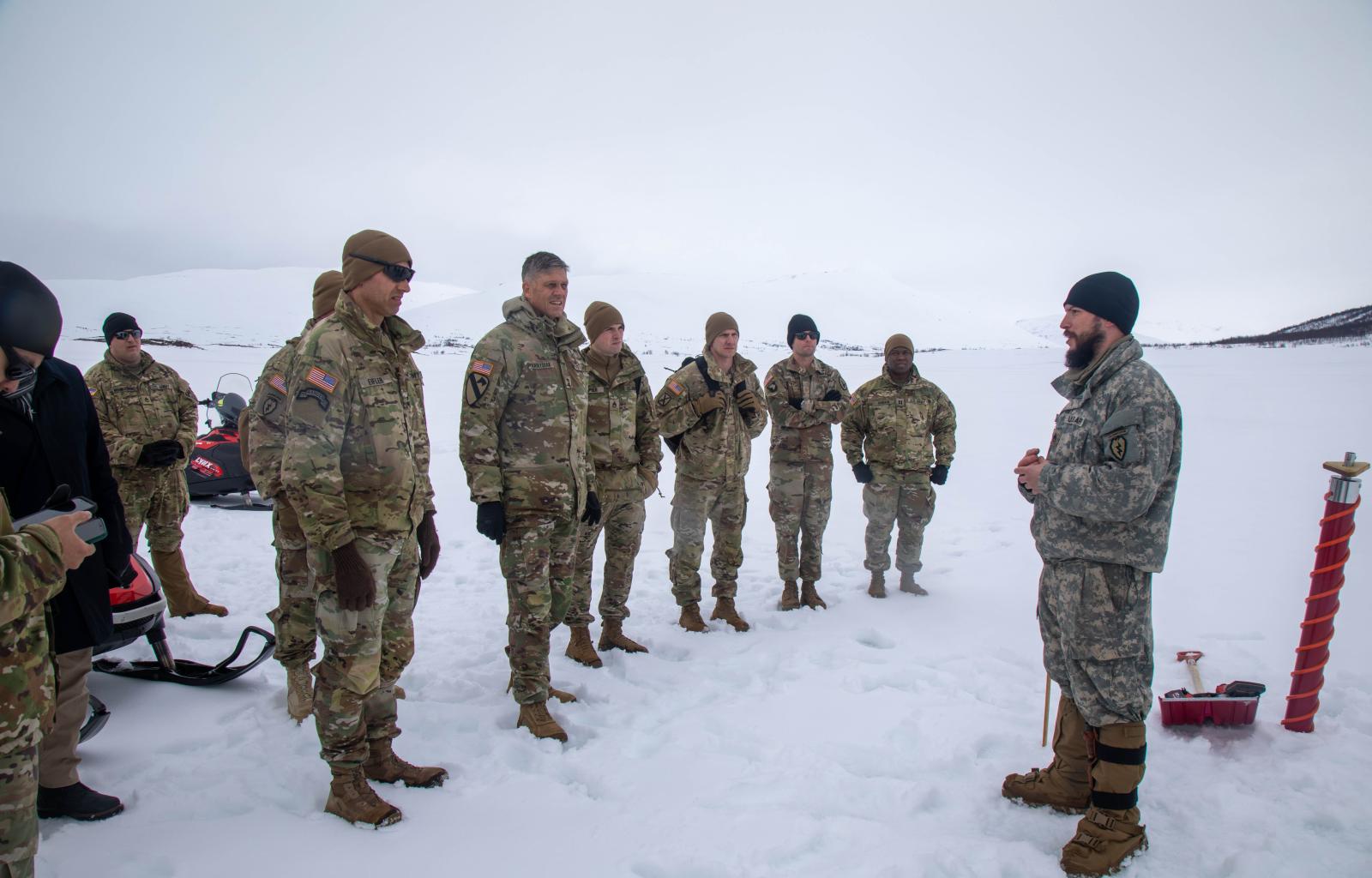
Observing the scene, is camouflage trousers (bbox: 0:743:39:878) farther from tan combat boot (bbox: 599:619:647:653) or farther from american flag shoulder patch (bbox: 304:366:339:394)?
tan combat boot (bbox: 599:619:647:653)

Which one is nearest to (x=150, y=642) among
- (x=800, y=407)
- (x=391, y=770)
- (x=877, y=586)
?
(x=391, y=770)

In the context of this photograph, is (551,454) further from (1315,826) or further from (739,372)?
(1315,826)

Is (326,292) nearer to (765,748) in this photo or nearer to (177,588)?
(177,588)

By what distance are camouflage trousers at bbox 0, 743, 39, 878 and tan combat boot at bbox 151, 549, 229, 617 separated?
358 centimetres

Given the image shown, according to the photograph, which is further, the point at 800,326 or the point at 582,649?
the point at 800,326

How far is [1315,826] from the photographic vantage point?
9.15ft

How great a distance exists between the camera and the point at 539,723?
3488mm

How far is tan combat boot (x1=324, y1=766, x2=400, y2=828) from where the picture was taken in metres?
2.67

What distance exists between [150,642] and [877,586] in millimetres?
5015

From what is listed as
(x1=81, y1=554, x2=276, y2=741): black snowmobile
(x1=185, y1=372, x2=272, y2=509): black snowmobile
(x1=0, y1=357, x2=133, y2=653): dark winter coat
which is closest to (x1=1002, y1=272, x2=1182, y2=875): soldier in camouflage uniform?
(x1=0, y1=357, x2=133, y2=653): dark winter coat

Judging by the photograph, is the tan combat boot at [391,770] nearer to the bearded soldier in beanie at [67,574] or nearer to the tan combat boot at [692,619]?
the bearded soldier in beanie at [67,574]

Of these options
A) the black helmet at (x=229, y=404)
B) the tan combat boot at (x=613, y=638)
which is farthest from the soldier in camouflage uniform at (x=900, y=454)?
the black helmet at (x=229, y=404)

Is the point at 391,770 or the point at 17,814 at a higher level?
the point at 17,814

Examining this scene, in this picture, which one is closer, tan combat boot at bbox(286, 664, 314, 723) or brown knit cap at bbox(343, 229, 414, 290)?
brown knit cap at bbox(343, 229, 414, 290)
